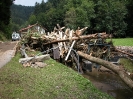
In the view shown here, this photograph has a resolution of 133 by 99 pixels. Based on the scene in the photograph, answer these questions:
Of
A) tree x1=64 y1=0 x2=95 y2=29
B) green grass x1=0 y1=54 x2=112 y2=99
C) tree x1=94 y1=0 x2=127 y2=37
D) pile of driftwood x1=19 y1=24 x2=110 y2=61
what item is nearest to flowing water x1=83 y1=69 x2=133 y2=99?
green grass x1=0 y1=54 x2=112 y2=99

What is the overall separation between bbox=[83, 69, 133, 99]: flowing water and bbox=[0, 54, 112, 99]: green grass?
1.74 m

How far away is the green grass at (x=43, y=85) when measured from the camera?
6.72m

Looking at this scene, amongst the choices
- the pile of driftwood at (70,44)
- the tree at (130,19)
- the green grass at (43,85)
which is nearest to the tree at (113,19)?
the tree at (130,19)

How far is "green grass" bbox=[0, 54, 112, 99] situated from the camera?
6.72m

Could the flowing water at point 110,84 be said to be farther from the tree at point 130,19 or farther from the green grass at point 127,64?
the tree at point 130,19

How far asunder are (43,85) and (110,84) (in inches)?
186

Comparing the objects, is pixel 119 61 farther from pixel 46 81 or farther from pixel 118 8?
pixel 118 8

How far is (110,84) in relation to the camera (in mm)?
10891

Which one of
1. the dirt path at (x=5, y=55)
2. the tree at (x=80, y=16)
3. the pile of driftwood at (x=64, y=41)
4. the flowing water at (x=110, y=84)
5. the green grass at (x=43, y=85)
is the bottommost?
the flowing water at (x=110, y=84)

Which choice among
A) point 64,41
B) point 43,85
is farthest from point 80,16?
point 43,85

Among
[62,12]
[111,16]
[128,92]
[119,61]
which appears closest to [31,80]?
[128,92]

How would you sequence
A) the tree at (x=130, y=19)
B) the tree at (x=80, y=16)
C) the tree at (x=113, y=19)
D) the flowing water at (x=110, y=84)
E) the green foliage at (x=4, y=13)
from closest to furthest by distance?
the flowing water at (x=110, y=84)
the green foliage at (x=4, y=13)
the tree at (x=80, y=16)
the tree at (x=113, y=19)
the tree at (x=130, y=19)

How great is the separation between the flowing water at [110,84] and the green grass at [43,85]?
174cm

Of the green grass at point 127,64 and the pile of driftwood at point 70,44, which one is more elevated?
the pile of driftwood at point 70,44
